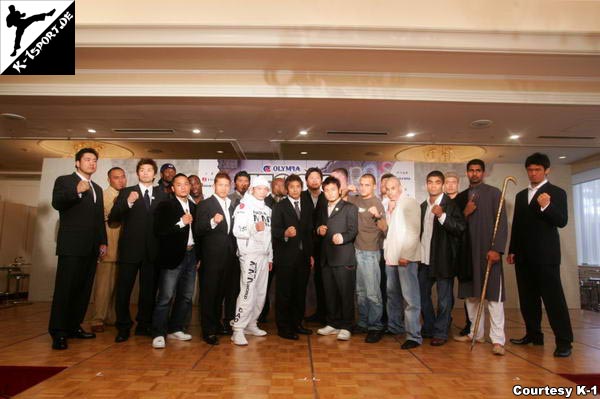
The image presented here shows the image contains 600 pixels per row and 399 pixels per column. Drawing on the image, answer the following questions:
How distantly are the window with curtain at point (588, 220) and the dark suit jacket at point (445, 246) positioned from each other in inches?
268

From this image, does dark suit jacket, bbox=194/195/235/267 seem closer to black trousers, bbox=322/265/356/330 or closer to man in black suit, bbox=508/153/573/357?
black trousers, bbox=322/265/356/330

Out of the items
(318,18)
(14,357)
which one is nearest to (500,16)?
(318,18)

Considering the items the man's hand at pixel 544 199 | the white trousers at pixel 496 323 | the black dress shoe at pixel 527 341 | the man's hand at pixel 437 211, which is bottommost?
the black dress shoe at pixel 527 341

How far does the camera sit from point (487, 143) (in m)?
5.88

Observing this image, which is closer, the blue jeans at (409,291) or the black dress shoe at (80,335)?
the blue jeans at (409,291)

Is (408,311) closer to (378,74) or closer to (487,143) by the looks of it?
(378,74)

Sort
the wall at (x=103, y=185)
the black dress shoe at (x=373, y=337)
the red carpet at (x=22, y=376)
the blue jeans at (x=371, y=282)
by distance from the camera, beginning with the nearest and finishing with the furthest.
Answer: the red carpet at (x=22, y=376), the black dress shoe at (x=373, y=337), the blue jeans at (x=371, y=282), the wall at (x=103, y=185)

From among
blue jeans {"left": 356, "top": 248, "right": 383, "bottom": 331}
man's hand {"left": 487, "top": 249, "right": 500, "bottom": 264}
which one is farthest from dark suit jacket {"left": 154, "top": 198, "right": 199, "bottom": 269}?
man's hand {"left": 487, "top": 249, "right": 500, "bottom": 264}

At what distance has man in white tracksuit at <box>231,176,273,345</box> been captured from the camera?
3092 millimetres

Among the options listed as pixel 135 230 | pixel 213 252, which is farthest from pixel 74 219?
pixel 213 252

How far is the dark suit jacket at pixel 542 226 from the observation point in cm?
302

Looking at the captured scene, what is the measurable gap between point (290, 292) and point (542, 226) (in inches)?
83.7

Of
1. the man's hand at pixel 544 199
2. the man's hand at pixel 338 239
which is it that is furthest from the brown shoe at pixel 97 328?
the man's hand at pixel 544 199

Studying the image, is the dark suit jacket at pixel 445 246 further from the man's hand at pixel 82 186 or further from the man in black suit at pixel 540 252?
the man's hand at pixel 82 186
